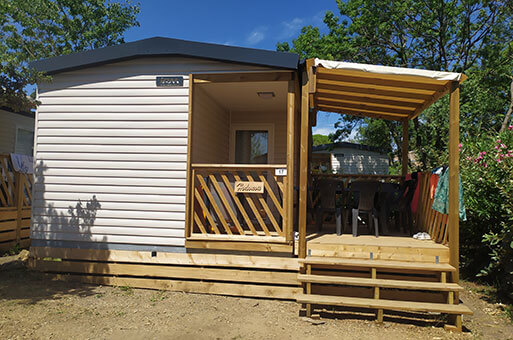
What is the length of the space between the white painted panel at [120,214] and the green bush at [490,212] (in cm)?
391

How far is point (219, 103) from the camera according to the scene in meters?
6.70

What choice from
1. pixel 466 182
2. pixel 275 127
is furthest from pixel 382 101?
pixel 275 127

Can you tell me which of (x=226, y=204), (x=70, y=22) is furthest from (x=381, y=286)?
(x=70, y=22)

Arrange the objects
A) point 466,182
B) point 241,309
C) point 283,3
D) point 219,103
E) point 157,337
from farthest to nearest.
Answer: point 283,3, point 219,103, point 466,182, point 241,309, point 157,337

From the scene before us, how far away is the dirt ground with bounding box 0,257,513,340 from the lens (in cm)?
348

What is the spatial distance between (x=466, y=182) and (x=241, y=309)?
12.4 feet

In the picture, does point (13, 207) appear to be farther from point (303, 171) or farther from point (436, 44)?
point (436, 44)

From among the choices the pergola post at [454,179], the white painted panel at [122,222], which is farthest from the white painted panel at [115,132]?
the pergola post at [454,179]

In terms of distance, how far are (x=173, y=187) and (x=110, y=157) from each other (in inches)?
40.8

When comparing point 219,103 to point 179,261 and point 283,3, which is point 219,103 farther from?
point 283,3

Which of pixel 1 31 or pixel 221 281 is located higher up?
pixel 1 31

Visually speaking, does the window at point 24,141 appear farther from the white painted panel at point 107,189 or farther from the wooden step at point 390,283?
the wooden step at point 390,283

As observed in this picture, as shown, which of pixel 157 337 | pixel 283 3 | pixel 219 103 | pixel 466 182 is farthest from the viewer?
pixel 283 3

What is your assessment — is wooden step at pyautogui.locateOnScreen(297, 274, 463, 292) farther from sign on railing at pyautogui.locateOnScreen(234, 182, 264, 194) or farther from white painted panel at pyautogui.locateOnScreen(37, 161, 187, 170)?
white painted panel at pyautogui.locateOnScreen(37, 161, 187, 170)
